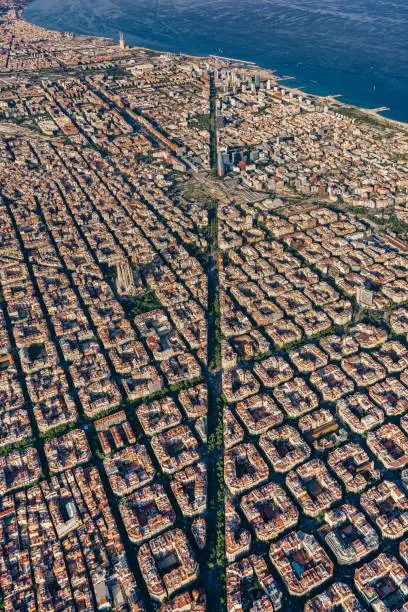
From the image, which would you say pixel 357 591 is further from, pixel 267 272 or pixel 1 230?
pixel 1 230

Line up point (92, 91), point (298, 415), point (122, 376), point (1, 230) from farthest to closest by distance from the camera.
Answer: point (92, 91) → point (1, 230) → point (122, 376) → point (298, 415)

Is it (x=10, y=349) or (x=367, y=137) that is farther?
(x=367, y=137)

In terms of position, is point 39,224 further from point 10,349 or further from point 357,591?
point 357,591

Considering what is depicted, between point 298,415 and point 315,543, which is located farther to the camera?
point 298,415

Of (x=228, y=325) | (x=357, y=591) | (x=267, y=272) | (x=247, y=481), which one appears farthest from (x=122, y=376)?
(x=357, y=591)

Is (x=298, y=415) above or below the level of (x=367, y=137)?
below

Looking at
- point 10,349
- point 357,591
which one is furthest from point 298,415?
point 10,349

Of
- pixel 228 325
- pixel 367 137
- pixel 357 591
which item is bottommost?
pixel 357 591

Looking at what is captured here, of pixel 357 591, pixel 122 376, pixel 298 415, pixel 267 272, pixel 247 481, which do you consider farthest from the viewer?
pixel 267 272

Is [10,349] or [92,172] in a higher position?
[92,172]
